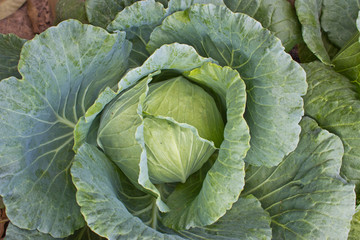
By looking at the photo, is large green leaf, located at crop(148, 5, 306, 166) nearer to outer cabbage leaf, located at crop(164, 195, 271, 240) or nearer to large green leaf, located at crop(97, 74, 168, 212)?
outer cabbage leaf, located at crop(164, 195, 271, 240)

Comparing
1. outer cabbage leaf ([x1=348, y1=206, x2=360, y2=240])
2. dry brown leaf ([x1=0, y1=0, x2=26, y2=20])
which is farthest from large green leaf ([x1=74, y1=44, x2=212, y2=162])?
dry brown leaf ([x1=0, y1=0, x2=26, y2=20])

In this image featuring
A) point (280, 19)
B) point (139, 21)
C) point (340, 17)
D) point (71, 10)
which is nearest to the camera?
point (139, 21)

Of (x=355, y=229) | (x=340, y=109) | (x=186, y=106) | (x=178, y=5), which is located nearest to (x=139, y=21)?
(x=178, y=5)

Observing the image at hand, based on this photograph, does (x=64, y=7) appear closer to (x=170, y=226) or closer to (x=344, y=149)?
(x=170, y=226)

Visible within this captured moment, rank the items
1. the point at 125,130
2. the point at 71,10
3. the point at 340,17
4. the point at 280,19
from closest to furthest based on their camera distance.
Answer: the point at 125,130, the point at 280,19, the point at 340,17, the point at 71,10

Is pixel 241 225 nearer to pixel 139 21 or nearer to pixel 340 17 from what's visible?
pixel 139 21

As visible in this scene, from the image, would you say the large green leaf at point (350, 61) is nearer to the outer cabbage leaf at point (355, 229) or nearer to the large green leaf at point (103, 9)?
the outer cabbage leaf at point (355, 229)

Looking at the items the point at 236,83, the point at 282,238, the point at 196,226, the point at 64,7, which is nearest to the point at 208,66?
the point at 236,83
